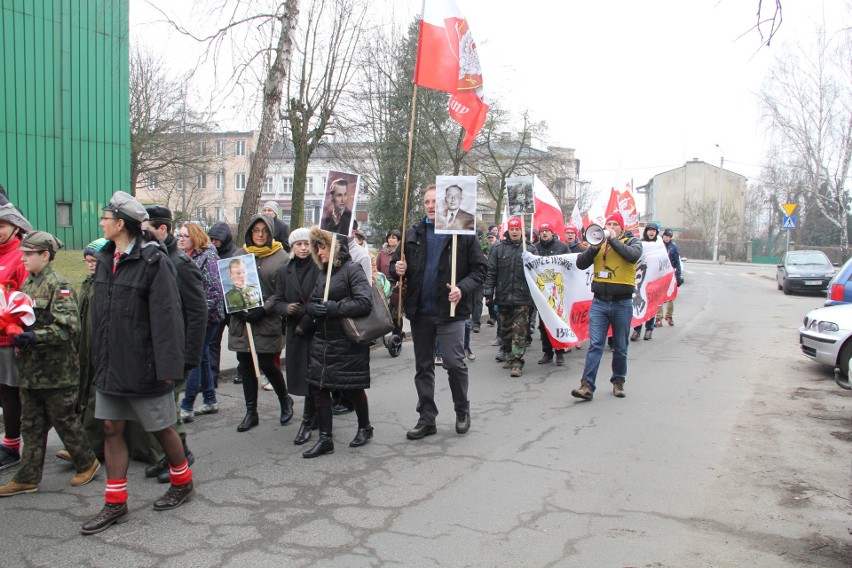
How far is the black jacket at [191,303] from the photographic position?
15.8ft

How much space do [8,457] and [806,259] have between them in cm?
2598

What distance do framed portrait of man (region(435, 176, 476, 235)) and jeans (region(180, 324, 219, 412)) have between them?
2.54 m

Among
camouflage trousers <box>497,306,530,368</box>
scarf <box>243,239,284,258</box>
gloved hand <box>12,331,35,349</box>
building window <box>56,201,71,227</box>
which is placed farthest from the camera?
building window <box>56,201,71,227</box>

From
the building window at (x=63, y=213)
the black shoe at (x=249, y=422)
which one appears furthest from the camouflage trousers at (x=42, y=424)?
the building window at (x=63, y=213)

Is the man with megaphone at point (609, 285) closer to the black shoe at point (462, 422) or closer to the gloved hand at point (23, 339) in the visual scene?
the black shoe at point (462, 422)

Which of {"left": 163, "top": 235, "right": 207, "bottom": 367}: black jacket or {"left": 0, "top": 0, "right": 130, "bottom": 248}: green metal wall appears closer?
{"left": 163, "top": 235, "right": 207, "bottom": 367}: black jacket

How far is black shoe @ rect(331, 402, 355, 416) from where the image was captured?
Answer: 669 cm

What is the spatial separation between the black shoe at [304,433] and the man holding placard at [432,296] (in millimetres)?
865

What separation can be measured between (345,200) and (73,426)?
2647mm

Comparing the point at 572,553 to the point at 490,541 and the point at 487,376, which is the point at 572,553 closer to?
the point at 490,541

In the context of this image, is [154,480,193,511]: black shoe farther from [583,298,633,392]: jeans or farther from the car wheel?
the car wheel

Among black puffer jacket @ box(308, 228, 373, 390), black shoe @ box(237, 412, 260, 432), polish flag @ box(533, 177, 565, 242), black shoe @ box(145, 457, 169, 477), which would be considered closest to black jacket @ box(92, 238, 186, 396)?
black shoe @ box(145, 457, 169, 477)

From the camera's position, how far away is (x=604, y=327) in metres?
7.27

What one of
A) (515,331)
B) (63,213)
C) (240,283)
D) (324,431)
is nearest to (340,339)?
(324,431)
